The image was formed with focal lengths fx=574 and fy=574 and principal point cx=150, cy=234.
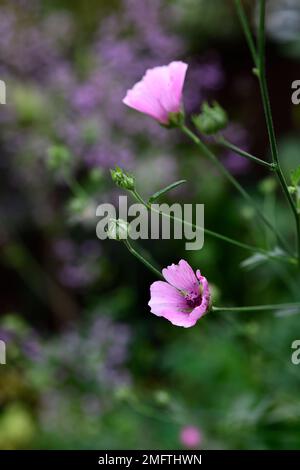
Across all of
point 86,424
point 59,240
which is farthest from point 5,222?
point 86,424

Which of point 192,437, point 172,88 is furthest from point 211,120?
point 192,437

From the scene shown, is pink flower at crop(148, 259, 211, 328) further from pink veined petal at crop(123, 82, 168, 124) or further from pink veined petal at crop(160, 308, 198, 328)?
pink veined petal at crop(123, 82, 168, 124)

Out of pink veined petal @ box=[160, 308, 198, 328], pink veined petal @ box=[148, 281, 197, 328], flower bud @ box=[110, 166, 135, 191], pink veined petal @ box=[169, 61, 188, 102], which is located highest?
pink veined petal @ box=[169, 61, 188, 102]

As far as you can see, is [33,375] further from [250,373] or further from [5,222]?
[5,222]

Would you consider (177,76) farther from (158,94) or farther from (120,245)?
(120,245)

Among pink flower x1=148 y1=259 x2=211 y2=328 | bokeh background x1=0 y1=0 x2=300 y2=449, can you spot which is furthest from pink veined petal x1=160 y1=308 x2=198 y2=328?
bokeh background x1=0 y1=0 x2=300 y2=449

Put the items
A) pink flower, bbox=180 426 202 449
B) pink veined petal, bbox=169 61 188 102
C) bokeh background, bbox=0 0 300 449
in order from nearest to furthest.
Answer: pink veined petal, bbox=169 61 188 102 → pink flower, bbox=180 426 202 449 → bokeh background, bbox=0 0 300 449

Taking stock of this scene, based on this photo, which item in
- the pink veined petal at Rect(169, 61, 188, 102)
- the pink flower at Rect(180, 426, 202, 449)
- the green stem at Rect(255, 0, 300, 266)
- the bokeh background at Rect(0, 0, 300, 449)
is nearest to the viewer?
the green stem at Rect(255, 0, 300, 266)
